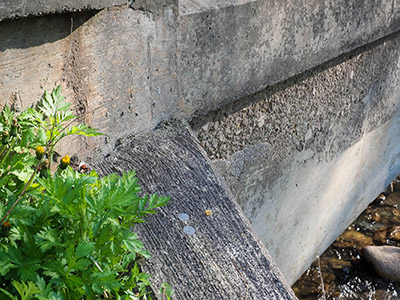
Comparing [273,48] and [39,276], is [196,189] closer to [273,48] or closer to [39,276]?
[39,276]

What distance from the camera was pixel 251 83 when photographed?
2.18m

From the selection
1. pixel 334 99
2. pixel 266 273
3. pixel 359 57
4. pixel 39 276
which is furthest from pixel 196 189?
pixel 359 57

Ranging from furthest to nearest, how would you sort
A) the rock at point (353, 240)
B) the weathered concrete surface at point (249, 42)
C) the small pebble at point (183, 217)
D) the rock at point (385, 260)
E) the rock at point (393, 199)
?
the rock at point (393, 199) → the rock at point (353, 240) → the rock at point (385, 260) → the weathered concrete surface at point (249, 42) → the small pebble at point (183, 217)

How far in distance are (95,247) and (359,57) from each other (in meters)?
2.53

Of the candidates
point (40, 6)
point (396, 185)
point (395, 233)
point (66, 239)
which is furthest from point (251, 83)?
point (396, 185)

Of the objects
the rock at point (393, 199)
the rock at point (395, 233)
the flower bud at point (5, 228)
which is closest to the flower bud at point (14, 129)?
the flower bud at point (5, 228)

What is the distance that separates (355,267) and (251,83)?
89.8 inches

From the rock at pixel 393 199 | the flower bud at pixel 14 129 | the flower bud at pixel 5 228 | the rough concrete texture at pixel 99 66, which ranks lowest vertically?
the rock at pixel 393 199

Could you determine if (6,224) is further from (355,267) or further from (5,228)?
(355,267)

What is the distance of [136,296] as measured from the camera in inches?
47.4

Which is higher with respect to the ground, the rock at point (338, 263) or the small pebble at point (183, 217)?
the small pebble at point (183, 217)

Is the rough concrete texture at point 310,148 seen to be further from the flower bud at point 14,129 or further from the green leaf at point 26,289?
the green leaf at point 26,289

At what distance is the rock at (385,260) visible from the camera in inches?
149

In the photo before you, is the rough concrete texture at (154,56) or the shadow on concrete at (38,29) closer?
the shadow on concrete at (38,29)
